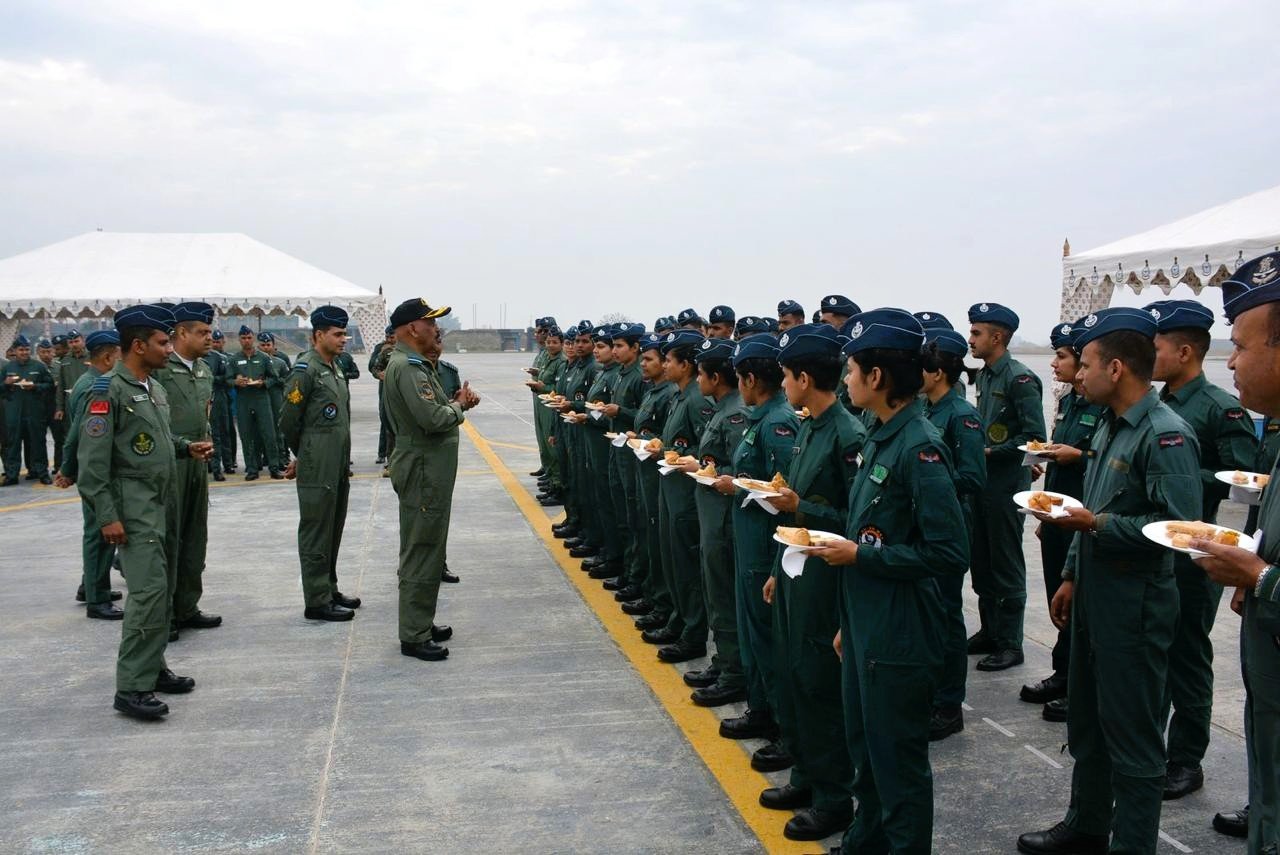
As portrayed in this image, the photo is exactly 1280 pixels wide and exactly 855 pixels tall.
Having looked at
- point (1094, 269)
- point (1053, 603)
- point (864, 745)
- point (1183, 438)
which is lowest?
point (864, 745)

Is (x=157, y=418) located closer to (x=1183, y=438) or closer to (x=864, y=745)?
(x=864, y=745)

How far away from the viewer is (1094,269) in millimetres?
13477

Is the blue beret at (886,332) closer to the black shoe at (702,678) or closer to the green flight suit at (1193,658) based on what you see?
the green flight suit at (1193,658)

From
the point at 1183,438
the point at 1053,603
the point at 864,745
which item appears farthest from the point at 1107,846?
the point at 1183,438

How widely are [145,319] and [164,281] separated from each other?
1752cm

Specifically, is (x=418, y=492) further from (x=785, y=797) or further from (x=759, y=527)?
(x=785, y=797)

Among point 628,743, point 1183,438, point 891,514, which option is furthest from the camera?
point 628,743

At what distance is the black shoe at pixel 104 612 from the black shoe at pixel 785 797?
509 centimetres

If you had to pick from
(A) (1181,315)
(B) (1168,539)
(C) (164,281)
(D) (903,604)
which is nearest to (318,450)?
(D) (903,604)

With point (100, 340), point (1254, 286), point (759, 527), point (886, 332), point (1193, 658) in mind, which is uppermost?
point (1254, 286)

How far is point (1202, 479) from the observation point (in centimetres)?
437

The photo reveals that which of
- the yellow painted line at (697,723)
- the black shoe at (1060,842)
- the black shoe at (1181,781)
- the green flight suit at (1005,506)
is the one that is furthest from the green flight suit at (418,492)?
the black shoe at (1181,781)

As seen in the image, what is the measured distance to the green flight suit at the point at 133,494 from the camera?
506 cm

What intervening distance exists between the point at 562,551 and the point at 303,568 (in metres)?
2.63
